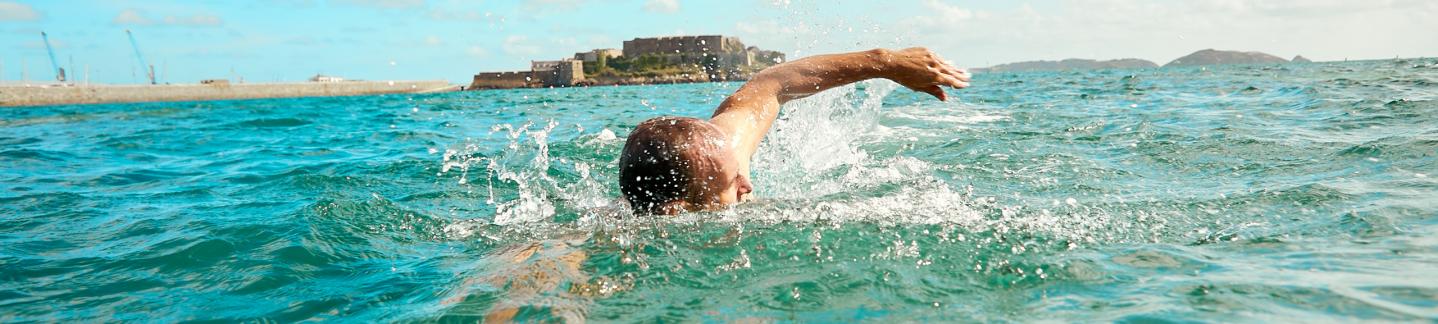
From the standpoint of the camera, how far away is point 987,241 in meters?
3.14

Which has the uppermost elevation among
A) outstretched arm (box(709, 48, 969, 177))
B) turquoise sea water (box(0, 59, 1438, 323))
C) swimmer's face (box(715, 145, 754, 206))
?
outstretched arm (box(709, 48, 969, 177))

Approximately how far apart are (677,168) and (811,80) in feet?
2.65

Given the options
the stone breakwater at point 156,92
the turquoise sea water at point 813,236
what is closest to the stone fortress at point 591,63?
the stone breakwater at point 156,92

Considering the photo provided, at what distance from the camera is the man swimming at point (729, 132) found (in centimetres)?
319

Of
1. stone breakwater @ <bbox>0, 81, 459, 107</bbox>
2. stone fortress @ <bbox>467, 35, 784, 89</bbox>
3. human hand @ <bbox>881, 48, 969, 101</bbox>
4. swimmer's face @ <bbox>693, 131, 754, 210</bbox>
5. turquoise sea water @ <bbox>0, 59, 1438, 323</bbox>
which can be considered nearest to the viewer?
turquoise sea water @ <bbox>0, 59, 1438, 323</bbox>

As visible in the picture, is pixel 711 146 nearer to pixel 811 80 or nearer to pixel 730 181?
pixel 730 181

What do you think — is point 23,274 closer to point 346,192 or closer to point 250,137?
point 346,192

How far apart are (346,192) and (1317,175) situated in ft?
20.0

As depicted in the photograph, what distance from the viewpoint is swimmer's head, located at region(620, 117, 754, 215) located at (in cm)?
316

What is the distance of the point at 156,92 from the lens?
54.2 m

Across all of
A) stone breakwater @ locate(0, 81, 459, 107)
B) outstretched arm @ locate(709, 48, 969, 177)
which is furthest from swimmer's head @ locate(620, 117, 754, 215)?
stone breakwater @ locate(0, 81, 459, 107)

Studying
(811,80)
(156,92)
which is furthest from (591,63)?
(811,80)

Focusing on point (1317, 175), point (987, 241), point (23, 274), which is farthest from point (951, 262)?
point (23, 274)

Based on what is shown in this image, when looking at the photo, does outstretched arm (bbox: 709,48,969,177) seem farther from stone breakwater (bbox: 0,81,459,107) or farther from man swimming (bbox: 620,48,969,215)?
stone breakwater (bbox: 0,81,459,107)
